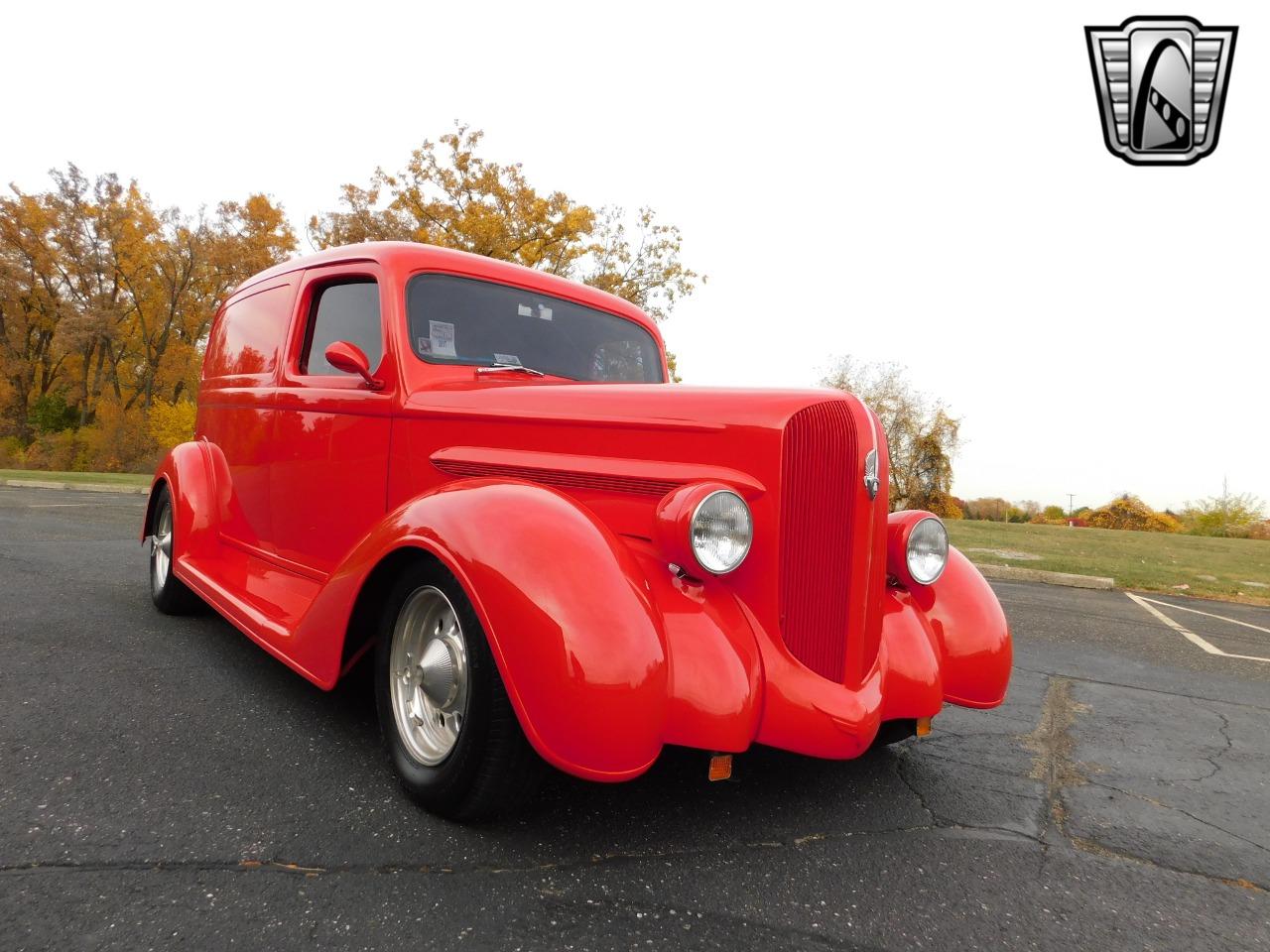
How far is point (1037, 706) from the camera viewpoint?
149 inches

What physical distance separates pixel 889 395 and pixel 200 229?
28154 mm

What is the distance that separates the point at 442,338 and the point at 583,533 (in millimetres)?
1450

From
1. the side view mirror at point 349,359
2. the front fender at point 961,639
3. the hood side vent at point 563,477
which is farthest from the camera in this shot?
the side view mirror at point 349,359

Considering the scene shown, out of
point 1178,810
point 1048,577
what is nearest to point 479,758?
point 1178,810

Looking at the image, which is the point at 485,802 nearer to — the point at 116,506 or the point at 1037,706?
the point at 1037,706

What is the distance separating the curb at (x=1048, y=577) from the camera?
29.0 feet

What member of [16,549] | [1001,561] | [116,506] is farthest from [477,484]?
[116,506]

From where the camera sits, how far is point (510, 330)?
3.35m

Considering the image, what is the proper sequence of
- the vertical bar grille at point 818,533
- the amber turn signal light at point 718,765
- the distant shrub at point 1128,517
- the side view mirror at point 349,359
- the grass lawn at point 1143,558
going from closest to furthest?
1. the amber turn signal light at point 718,765
2. the vertical bar grille at point 818,533
3. the side view mirror at point 349,359
4. the grass lawn at point 1143,558
5. the distant shrub at point 1128,517

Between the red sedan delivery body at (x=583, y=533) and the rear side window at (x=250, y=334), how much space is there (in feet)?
0.46

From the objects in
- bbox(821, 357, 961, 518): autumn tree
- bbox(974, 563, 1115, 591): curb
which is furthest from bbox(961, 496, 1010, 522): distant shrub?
bbox(974, 563, 1115, 591): curb

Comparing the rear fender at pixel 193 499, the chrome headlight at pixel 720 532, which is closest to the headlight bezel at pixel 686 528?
the chrome headlight at pixel 720 532

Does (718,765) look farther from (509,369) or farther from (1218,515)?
(1218,515)

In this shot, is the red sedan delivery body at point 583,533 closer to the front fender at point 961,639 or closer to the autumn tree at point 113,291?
the front fender at point 961,639
